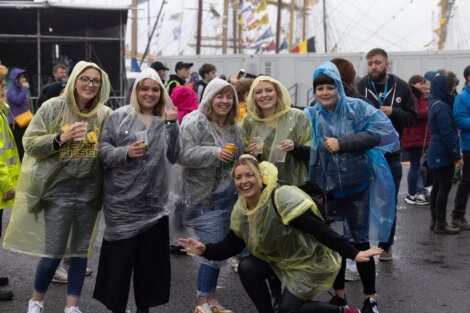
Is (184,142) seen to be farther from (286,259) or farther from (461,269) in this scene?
(461,269)

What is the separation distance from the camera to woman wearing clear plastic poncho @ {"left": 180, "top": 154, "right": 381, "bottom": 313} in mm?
3566

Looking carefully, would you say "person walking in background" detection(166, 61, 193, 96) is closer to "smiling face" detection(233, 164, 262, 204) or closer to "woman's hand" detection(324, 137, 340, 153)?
→ "woman's hand" detection(324, 137, 340, 153)

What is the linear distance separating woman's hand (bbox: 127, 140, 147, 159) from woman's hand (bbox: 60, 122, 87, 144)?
284mm

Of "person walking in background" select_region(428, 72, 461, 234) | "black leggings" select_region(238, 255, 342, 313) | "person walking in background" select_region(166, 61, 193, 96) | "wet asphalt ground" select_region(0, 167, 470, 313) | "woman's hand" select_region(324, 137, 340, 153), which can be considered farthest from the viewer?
"person walking in background" select_region(166, 61, 193, 96)

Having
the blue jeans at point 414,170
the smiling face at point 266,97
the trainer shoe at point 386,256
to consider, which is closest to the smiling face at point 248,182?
the smiling face at point 266,97

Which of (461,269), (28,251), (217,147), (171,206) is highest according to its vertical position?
(217,147)

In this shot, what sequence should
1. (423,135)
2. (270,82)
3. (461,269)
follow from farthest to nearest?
(423,135) < (461,269) < (270,82)

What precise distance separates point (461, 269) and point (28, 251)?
3.60 metres

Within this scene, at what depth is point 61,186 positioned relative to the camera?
3926 mm

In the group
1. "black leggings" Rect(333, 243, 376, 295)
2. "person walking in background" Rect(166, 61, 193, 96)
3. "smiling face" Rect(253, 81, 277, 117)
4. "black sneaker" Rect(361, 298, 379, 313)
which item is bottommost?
"black sneaker" Rect(361, 298, 379, 313)

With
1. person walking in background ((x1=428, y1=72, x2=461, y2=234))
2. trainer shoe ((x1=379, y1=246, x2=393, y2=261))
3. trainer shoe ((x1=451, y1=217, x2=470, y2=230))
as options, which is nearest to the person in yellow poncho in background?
trainer shoe ((x1=379, y1=246, x2=393, y2=261))

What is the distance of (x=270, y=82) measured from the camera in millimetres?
4430

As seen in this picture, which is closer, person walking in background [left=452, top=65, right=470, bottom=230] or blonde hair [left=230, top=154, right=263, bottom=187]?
blonde hair [left=230, top=154, right=263, bottom=187]

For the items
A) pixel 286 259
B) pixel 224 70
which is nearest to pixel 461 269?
pixel 286 259
